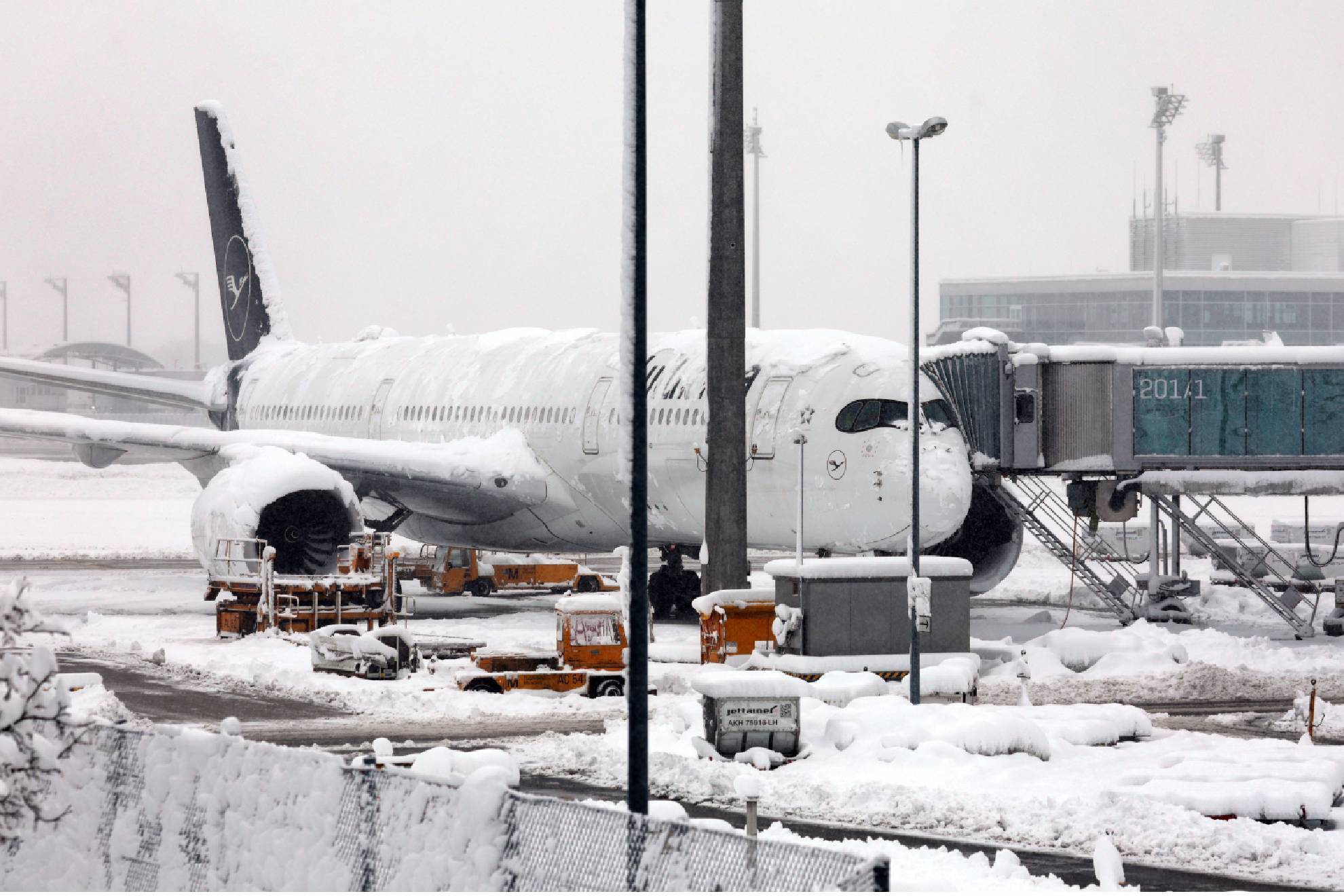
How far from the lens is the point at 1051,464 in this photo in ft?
96.9

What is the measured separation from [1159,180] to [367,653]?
167 ft

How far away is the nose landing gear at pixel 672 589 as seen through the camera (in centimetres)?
3338

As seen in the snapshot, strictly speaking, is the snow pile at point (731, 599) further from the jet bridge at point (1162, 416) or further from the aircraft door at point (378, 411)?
the aircraft door at point (378, 411)

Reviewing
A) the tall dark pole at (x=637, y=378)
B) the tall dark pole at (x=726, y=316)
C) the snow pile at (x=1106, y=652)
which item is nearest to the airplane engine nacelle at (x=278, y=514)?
the tall dark pole at (x=726, y=316)

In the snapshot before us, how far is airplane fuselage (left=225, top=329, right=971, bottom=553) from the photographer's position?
27344 mm

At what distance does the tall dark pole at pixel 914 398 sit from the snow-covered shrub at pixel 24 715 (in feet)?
36.2

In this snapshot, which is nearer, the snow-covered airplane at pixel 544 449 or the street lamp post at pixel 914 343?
the street lamp post at pixel 914 343

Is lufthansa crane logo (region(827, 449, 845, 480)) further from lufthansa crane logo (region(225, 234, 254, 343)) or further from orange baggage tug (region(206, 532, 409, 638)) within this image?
lufthansa crane logo (region(225, 234, 254, 343))

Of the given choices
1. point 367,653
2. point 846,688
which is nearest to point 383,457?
point 367,653

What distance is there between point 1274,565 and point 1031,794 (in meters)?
31.4

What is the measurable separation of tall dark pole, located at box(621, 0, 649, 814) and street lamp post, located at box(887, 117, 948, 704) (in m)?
9.23

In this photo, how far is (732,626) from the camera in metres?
25.1

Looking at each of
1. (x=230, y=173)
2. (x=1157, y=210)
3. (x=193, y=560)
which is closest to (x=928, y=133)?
(x=230, y=173)

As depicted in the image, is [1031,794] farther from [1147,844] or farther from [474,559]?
[474,559]
